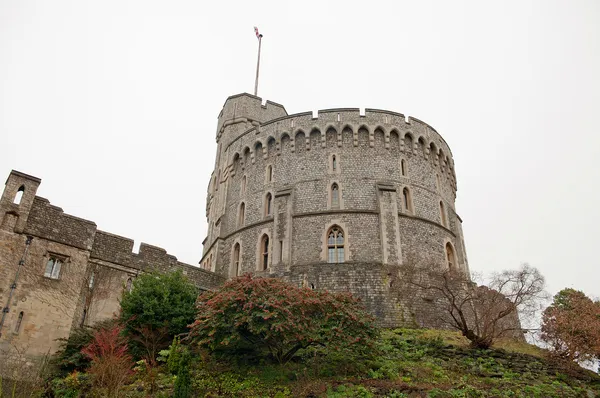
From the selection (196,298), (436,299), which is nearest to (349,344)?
(196,298)

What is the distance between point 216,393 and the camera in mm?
13047

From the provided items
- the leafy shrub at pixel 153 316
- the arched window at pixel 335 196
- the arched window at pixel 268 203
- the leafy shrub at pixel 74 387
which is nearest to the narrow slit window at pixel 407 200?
the arched window at pixel 335 196

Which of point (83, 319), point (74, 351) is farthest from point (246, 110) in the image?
point (74, 351)

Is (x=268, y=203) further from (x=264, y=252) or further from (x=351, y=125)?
(x=351, y=125)

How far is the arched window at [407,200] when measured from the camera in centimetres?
2517

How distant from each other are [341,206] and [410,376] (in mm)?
11502

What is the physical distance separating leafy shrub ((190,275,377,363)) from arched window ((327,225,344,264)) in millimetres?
7969

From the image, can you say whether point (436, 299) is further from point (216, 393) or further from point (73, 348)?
point (73, 348)

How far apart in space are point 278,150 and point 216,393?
629 inches

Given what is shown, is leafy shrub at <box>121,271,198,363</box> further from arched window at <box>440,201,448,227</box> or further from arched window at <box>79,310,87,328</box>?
arched window at <box>440,201,448,227</box>

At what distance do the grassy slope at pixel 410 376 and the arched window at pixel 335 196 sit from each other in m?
9.03

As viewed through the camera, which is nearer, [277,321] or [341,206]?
[277,321]

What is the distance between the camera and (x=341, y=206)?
79.9 feet

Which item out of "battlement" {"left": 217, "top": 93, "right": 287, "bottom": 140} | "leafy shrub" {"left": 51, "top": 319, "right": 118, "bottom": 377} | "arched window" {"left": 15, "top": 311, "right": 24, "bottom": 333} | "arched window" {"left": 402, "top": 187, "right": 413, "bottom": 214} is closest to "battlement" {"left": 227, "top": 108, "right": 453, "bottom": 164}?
"arched window" {"left": 402, "top": 187, "right": 413, "bottom": 214}
